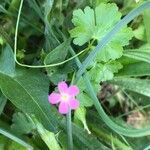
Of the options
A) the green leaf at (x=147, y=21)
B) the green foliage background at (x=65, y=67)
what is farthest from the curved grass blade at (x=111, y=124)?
the green leaf at (x=147, y=21)

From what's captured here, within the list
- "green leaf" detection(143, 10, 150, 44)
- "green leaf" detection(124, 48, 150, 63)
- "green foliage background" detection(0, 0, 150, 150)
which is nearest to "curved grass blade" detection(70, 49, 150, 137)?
"green foliage background" detection(0, 0, 150, 150)

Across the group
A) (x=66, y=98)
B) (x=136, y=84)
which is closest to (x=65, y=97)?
(x=66, y=98)

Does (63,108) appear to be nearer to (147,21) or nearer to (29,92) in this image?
(29,92)

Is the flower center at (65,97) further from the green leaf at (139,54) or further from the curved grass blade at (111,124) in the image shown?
the green leaf at (139,54)

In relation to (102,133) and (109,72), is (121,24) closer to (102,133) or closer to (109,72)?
(109,72)

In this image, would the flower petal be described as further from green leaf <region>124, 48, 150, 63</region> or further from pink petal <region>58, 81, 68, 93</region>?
green leaf <region>124, 48, 150, 63</region>
